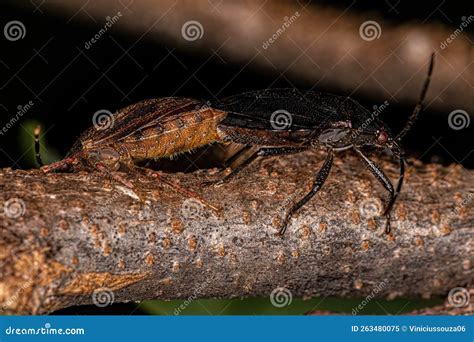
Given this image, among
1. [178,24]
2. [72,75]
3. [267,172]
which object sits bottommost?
[72,75]

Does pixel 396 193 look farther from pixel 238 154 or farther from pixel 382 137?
pixel 238 154

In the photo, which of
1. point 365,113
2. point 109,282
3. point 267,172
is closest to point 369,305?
point 267,172

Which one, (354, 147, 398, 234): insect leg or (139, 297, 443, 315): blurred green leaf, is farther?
(139, 297, 443, 315): blurred green leaf

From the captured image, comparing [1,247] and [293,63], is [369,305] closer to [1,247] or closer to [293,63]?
[1,247]

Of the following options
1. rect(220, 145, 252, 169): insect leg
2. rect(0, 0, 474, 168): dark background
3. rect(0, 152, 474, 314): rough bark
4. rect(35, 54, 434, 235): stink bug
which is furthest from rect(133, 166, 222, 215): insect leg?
rect(0, 0, 474, 168): dark background

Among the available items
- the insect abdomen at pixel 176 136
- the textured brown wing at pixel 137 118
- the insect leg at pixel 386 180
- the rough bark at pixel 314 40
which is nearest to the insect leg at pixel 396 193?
the insect leg at pixel 386 180

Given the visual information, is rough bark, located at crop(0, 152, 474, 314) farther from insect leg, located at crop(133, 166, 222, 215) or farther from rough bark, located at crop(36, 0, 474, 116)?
rough bark, located at crop(36, 0, 474, 116)
